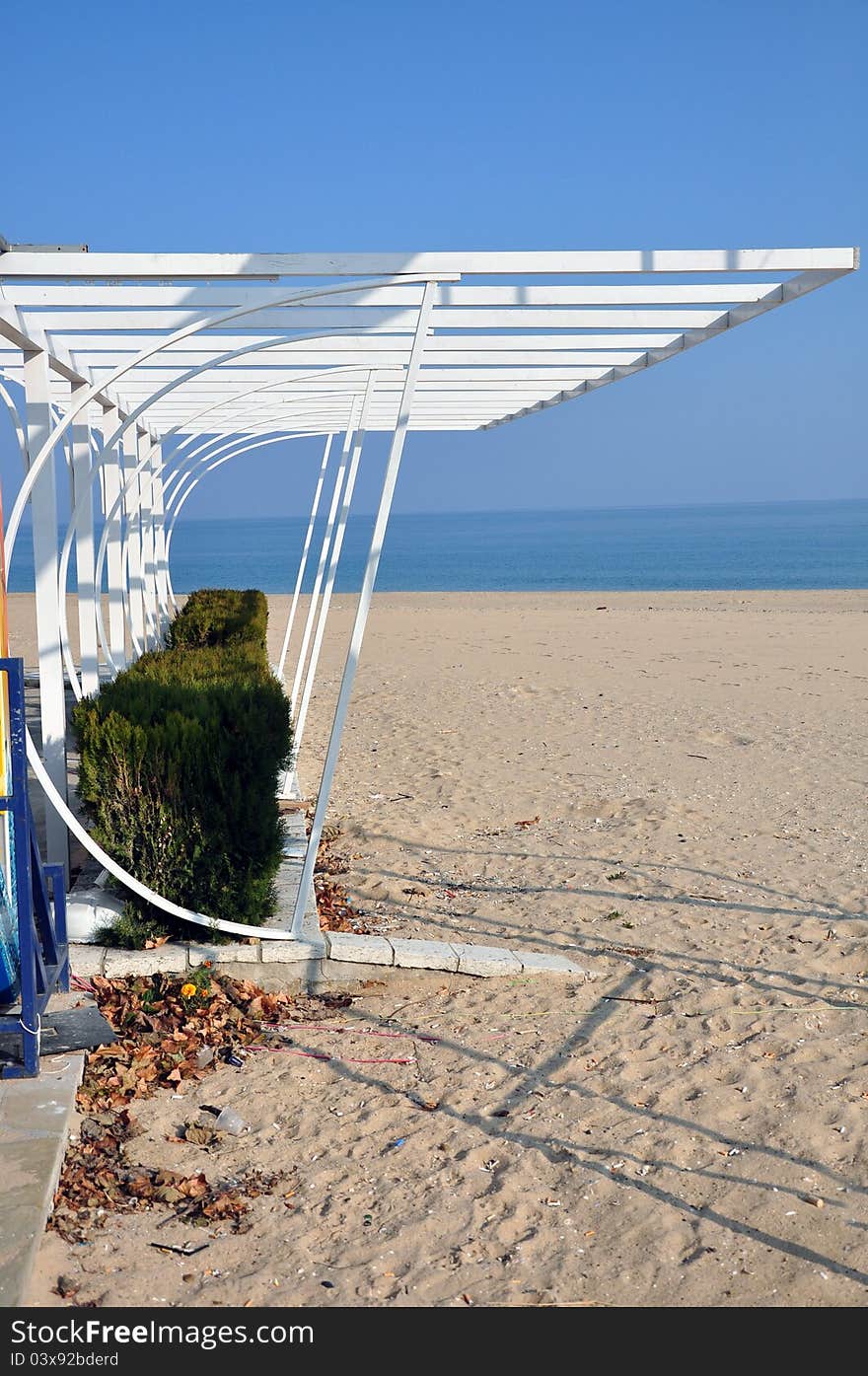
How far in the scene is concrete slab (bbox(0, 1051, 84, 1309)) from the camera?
9.10 feet

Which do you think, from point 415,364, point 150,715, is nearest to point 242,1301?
point 150,715

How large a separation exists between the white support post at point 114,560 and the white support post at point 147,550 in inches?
39.8

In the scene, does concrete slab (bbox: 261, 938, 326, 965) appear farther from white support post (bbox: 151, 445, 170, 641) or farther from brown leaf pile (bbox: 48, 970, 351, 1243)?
white support post (bbox: 151, 445, 170, 641)

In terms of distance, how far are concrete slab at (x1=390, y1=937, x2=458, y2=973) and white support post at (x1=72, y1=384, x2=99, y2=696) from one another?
285 centimetres

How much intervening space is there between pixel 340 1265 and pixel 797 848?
4.45m

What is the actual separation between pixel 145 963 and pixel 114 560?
4307 millimetres

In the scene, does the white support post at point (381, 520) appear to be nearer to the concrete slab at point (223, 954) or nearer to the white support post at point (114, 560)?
the concrete slab at point (223, 954)

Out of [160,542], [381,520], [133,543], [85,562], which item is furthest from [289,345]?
[160,542]

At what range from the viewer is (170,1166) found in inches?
138

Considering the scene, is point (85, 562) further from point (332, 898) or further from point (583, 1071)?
point (583, 1071)

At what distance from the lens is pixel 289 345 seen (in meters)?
6.87

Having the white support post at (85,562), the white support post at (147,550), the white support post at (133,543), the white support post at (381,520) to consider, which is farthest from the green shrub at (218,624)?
the white support post at (381,520)

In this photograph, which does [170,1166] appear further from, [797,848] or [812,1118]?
[797,848]

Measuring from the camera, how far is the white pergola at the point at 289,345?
466 cm
